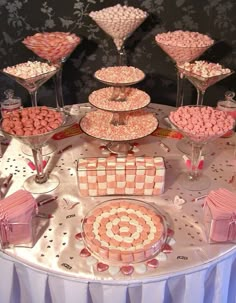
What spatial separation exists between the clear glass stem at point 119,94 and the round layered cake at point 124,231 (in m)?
0.52

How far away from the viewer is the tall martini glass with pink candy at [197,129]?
136 cm

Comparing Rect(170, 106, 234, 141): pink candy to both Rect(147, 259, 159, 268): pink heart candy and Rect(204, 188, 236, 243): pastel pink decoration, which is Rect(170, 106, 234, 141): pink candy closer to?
Rect(204, 188, 236, 243): pastel pink decoration

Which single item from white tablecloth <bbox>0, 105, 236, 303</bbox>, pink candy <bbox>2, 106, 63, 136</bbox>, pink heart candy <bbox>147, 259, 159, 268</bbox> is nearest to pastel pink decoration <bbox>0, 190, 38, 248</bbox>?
white tablecloth <bbox>0, 105, 236, 303</bbox>

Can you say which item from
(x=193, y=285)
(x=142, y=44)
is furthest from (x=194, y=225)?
(x=142, y=44)

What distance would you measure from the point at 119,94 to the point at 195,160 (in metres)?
0.46

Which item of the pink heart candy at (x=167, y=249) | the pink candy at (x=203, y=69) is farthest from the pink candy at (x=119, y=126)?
the pink heart candy at (x=167, y=249)

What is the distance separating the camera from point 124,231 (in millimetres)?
1216

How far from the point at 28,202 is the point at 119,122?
61 cm

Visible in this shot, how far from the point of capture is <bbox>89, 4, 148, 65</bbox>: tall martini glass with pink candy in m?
1.79

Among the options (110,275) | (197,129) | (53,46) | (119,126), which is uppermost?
(53,46)

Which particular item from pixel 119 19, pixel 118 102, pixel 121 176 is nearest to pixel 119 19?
pixel 119 19

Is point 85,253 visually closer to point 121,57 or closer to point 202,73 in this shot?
point 202,73

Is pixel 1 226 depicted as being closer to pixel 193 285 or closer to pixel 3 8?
pixel 193 285

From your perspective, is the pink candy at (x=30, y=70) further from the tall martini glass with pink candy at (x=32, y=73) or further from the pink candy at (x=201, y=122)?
the pink candy at (x=201, y=122)
